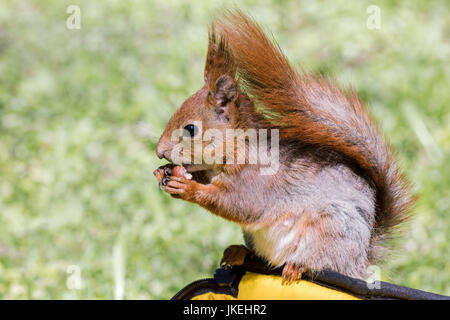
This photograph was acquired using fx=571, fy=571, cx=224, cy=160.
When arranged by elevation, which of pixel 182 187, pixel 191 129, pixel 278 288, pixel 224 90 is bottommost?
pixel 278 288

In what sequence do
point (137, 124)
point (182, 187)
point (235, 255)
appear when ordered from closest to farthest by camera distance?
1. point (182, 187)
2. point (235, 255)
3. point (137, 124)

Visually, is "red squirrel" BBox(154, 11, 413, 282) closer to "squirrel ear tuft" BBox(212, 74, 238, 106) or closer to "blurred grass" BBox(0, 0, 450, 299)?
"squirrel ear tuft" BBox(212, 74, 238, 106)

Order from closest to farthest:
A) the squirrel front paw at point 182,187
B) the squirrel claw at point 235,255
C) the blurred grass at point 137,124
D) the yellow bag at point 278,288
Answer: the yellow bag at point 278,288
the squirrel front paw at point 182,187
the squirrel claw at point 235,255
the blurred grass at point 137,124

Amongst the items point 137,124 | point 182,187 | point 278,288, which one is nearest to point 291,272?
point 278,288

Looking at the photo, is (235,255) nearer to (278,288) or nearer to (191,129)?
(278,288)

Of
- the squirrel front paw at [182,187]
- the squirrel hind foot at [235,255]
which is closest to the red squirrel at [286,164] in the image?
the squirrel front paw at [182,187]

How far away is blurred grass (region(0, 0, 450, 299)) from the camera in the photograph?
82.9 inches

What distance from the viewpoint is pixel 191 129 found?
1.46m

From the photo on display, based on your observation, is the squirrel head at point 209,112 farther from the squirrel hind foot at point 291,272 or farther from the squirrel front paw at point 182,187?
the squirrel hind foot at point 291,272

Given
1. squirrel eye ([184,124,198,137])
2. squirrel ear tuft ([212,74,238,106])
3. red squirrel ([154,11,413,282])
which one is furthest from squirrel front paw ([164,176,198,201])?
squirrel ear tuft ([212,74,238,106])

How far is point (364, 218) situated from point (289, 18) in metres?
2.48

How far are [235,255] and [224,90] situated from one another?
1.59ft

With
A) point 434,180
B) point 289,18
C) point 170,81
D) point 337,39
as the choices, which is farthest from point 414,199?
point 289,18

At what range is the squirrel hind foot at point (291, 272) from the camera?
1.45m
